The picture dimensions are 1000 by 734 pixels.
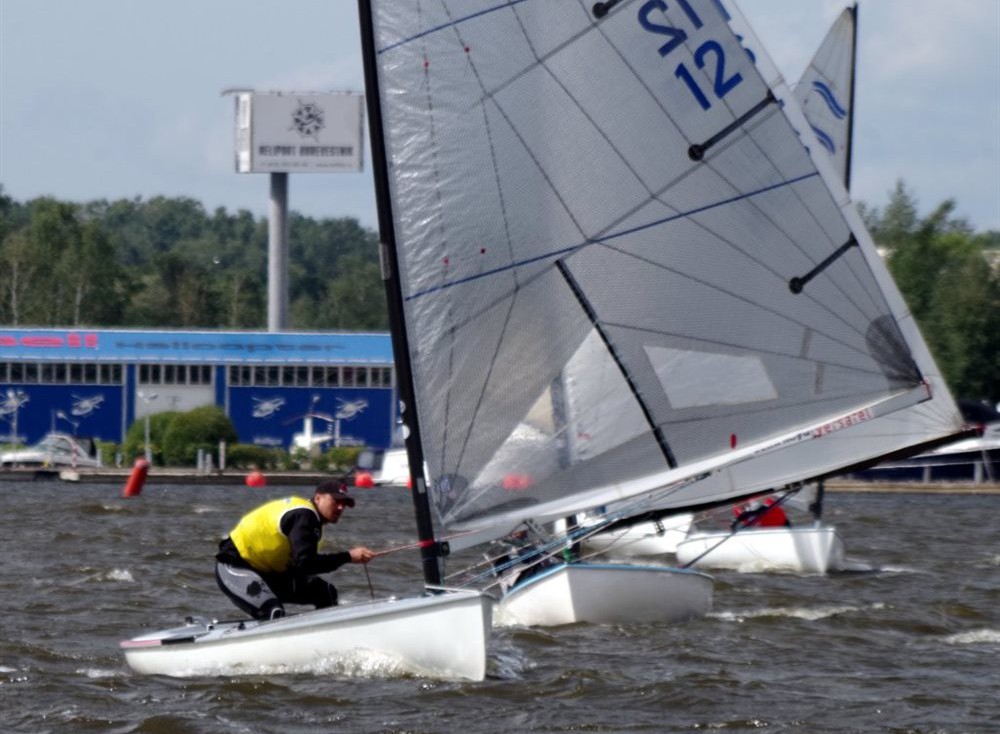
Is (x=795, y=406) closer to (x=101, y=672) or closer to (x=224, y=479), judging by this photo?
(x=101, y=672)

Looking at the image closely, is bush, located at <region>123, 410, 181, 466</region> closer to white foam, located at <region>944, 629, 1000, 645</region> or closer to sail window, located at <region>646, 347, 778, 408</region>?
white foam, located at <region>944, 629, 1000, 645</region>

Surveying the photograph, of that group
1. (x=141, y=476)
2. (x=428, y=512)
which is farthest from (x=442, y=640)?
(x=141, y=476)

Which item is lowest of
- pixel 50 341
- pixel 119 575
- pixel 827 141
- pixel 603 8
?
pixel 119 575

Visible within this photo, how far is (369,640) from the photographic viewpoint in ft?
37.9

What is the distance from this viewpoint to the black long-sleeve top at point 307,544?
38.0ft

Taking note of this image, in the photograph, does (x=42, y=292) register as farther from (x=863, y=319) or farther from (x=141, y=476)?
(x=863, y=319)

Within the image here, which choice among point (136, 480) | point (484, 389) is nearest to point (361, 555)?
point (484, 389)

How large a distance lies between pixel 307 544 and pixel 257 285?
3875 inches

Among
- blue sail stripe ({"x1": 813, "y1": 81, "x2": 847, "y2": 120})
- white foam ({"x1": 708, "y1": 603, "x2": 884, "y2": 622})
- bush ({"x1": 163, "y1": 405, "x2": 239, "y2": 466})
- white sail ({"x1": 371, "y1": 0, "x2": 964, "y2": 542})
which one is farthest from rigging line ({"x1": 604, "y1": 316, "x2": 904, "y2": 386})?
bush ({"x1": 163, "y1": 405, "x2": 239, "y2": 466})

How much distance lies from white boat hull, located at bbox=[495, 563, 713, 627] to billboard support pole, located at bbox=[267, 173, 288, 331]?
2212 inches

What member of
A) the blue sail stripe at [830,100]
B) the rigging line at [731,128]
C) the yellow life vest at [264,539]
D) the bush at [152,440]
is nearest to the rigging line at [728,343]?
the rigging line at [731,128]

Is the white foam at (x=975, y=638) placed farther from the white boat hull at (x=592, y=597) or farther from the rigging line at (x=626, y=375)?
the rigging line at (x=626, y=375)

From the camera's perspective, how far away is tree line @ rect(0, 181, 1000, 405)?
208ft

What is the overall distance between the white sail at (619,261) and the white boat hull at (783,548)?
796 cm
